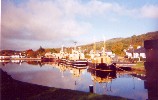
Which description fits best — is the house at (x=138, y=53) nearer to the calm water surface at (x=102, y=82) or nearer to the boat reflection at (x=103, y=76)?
the boat reflection at (x=103, y=76)

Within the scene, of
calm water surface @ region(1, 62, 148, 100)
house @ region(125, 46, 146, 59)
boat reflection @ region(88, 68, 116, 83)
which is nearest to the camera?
calm water surface @ region(1, 62, 148, 100)

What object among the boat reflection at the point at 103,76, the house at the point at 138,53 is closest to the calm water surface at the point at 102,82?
the boat reflection at the point at 103,76

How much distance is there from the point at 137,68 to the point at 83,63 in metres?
20.0

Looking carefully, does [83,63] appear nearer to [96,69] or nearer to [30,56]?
[96,69]

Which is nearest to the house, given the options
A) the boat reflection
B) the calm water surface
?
the boat reflection

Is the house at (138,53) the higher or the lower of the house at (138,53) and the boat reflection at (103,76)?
the higher

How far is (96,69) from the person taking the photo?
118ft

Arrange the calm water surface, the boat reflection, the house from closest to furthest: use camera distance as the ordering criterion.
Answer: the calm water surface < the boat reflection < the house

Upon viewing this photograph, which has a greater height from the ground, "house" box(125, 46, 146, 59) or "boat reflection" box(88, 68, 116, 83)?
"house" box(125, 46, 146, 59)

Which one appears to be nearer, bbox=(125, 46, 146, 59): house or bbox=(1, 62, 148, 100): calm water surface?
bbox=(1, 62, 148, 100): calm water surface

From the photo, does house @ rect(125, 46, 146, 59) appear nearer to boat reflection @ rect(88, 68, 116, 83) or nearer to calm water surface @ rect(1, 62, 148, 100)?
boat reflection @ rect(88, 68, 116, 83)

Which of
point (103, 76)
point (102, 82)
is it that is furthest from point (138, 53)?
point (102, 82)

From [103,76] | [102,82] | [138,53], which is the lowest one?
[102,82]

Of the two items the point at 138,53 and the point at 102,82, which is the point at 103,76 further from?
the point at 138,53
